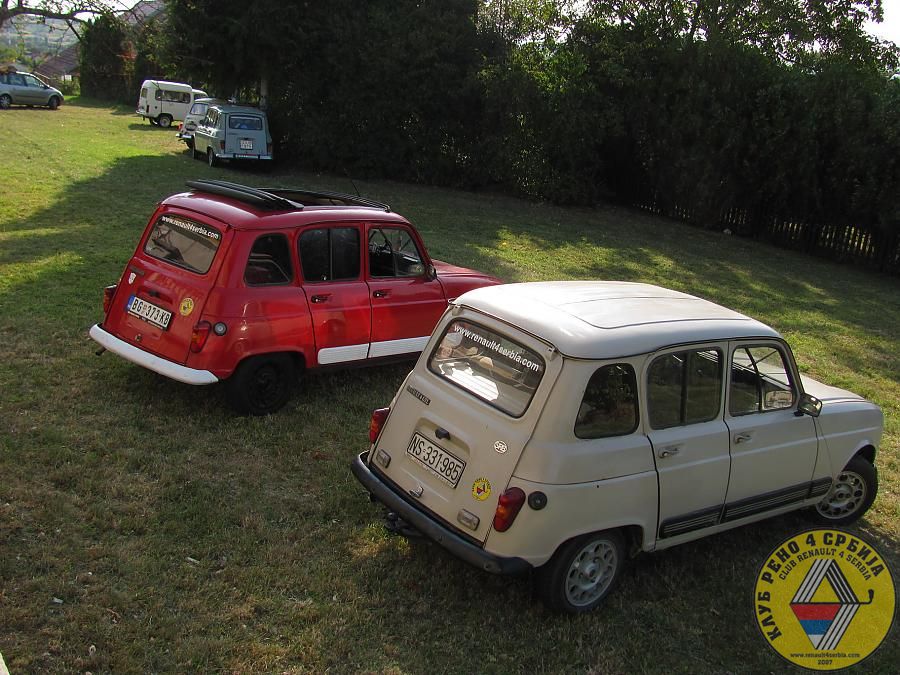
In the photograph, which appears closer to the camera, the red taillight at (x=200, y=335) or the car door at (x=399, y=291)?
the red taillight at (x=200, y=335)

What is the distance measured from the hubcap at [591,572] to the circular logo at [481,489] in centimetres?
62

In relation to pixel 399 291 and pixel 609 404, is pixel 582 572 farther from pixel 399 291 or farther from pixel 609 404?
pixel 399 291

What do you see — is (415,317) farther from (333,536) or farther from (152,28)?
(152,28)

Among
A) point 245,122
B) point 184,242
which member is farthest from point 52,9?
point 184,242

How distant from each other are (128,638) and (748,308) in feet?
34.2

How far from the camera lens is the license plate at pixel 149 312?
246 inches

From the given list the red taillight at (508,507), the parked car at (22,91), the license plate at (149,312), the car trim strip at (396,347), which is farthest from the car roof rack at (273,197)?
the parked car at (22,91)

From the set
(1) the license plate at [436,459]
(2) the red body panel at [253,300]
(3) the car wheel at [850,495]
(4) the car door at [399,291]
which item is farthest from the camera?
(4) the car door at [399,291]

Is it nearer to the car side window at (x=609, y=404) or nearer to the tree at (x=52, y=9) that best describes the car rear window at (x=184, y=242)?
the car side window at (x=609, y=404)

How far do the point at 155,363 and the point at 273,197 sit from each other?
5.58ft

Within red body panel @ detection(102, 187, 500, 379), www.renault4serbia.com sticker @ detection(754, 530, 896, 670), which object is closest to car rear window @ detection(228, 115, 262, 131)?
red body panel @ detection(102, 187, 500, 379)

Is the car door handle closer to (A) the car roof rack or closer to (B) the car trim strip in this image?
(B) the car trim strip

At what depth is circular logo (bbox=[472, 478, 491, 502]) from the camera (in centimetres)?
432

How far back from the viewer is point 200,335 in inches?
238
